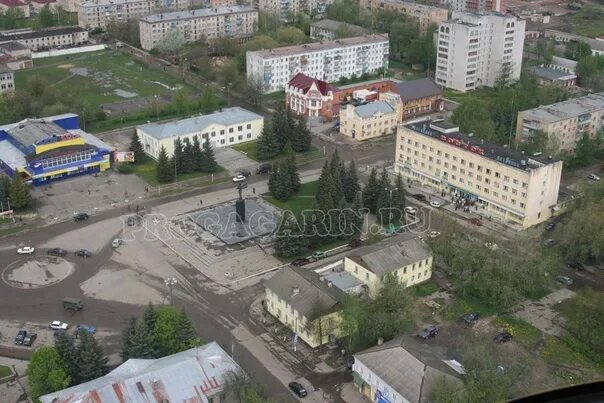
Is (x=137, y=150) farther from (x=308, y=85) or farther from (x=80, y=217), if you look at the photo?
(x=308, y=85)

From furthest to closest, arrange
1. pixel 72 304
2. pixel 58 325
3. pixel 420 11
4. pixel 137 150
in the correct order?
pixel 420 11 → pixel 137 150 → pixel 72 304 → pixel 58 325

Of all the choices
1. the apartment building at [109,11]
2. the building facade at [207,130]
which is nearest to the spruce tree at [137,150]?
the building facade at [207,130]

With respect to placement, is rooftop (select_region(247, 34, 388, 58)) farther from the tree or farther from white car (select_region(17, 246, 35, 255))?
the tree

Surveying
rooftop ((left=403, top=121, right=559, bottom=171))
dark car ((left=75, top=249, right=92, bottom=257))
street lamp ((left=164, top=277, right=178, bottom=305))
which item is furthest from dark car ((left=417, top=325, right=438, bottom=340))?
dark car ((left=75, top=249, right=92, bottom=257))

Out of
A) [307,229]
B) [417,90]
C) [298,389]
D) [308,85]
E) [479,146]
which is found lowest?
[298,389]

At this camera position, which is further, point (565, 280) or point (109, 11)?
point (109, 11)

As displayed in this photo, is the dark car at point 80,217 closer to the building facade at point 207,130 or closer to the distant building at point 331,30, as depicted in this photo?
the building facade at point 207,130

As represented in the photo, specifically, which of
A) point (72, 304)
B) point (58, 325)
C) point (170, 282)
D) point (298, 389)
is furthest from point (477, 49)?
point (58, 325)

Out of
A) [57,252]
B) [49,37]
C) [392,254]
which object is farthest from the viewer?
[49,37]
